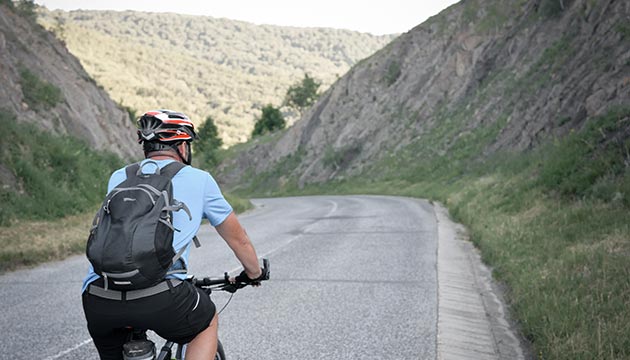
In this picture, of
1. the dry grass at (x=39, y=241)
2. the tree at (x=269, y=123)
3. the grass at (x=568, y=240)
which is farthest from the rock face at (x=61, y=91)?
the tree at (x=269, y=123)

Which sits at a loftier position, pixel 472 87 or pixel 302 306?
pixel 472 87

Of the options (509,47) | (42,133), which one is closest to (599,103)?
(42,133)

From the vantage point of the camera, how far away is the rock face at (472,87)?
20.5 m

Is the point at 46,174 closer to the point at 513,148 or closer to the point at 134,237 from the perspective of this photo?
the point at 134,237

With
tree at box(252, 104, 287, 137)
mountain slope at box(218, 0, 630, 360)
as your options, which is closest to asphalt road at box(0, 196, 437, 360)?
mountain slope at box(218, 0, 630, 360)

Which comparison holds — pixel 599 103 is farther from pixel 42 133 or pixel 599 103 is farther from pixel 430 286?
pixel 42 133

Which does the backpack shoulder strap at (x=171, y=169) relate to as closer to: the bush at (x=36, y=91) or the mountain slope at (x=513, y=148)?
the mountain slope at (x=513, y=148)

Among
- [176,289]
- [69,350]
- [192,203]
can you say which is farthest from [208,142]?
[176,289]

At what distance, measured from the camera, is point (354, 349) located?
5.39m

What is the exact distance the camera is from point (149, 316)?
261 cm

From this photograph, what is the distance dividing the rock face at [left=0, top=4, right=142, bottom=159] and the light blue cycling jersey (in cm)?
1828

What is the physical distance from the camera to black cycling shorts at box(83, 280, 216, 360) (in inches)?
103

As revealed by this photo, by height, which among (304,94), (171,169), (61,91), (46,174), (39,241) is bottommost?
(39,241)

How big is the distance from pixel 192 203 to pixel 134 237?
1.20ft
